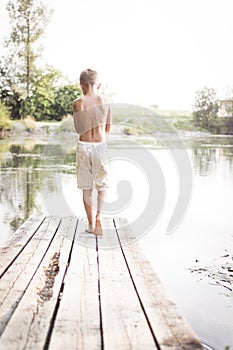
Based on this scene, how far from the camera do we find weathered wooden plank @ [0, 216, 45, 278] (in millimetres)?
2102

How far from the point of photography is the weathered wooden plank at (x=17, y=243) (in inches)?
82.8

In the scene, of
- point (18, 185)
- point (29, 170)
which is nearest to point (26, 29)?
point (29, 170)

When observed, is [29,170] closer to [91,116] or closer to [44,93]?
[91,116]

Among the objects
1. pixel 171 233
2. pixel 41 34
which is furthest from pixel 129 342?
pixel 41 34

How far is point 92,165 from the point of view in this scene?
2.59m

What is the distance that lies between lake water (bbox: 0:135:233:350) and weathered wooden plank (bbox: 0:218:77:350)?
1.87 ft

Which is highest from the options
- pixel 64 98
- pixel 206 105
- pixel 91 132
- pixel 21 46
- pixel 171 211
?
pixel 21 46

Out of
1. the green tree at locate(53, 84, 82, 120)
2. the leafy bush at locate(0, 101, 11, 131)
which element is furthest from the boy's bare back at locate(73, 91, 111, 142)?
the green tree at locate(53, 84, 82, 120)

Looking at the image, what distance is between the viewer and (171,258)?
3.07m

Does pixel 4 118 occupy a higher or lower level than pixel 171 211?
higher

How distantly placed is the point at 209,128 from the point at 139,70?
2573 millimetres

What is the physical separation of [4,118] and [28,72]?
127 centimetres

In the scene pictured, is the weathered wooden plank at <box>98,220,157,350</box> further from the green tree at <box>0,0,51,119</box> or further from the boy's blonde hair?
the green tree at <box>0,0,51,119</box>

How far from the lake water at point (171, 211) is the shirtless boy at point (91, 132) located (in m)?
0.61
